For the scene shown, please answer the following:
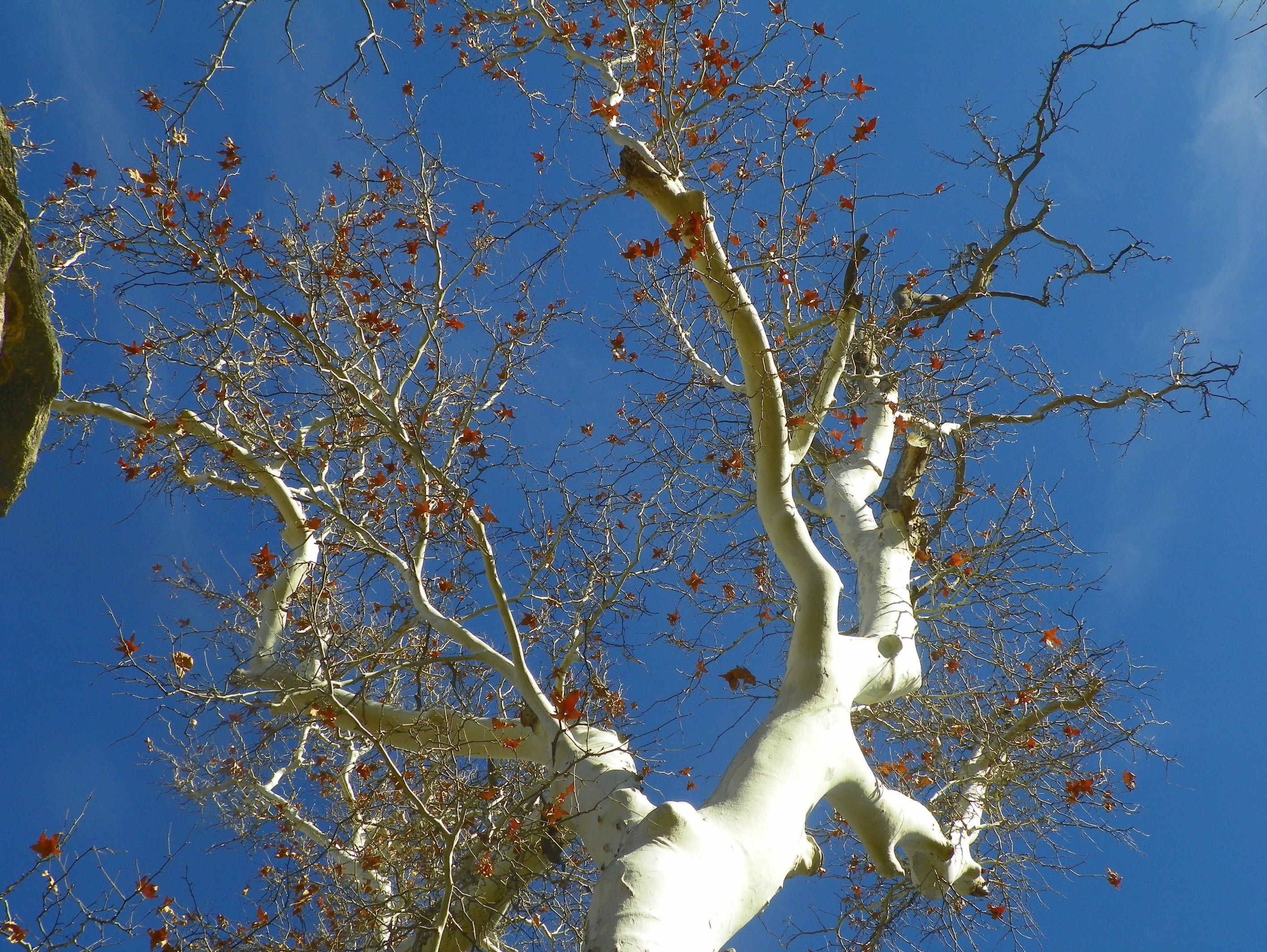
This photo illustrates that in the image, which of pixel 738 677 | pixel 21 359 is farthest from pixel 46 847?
pixel 738 677

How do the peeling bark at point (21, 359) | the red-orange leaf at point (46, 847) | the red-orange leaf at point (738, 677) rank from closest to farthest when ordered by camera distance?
the peeling bark at point (21, 359) → the red-orange leaf at point (46, 847) → the red-orange leaf at point (738, 677)

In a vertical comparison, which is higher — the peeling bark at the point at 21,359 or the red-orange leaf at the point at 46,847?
the peeling bark at the point at 21,359

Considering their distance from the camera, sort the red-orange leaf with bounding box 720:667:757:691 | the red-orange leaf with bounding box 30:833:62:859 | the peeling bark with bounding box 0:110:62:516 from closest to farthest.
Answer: the peeling bark with bounding box 0:110:62:516 → the red-orange leaf with bounding box 30:833:62:859 → the red-orange leaf with bounding box 720:667:757:691

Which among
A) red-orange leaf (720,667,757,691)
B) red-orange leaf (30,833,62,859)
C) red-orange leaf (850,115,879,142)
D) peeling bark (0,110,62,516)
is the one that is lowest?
red-orange leaf (30,833,62,859)

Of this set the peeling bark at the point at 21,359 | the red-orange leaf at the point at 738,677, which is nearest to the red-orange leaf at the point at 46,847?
the peeling bark at the point at 21,359

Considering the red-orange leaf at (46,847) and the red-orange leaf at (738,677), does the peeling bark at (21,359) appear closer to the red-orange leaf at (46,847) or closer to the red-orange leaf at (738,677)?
the red-orange leaf at (46,847)

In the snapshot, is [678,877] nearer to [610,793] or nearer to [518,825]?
[610,793]

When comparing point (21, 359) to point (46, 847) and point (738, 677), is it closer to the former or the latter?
point (46, 847)

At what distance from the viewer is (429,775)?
400 cm

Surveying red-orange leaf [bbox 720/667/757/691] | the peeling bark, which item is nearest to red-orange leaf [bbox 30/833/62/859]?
the peeling bark

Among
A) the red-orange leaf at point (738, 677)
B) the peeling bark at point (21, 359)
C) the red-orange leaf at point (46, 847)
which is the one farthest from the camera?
the red-orange leaf at point (738, 677)

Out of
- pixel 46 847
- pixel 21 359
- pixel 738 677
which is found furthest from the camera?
pixel 738 677

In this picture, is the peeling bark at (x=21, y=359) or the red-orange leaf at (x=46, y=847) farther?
the red-orange leaf at (x=46, y=847)

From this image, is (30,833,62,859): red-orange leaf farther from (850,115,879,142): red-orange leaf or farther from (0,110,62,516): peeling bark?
(850,115,879,142): red-orange leaf
